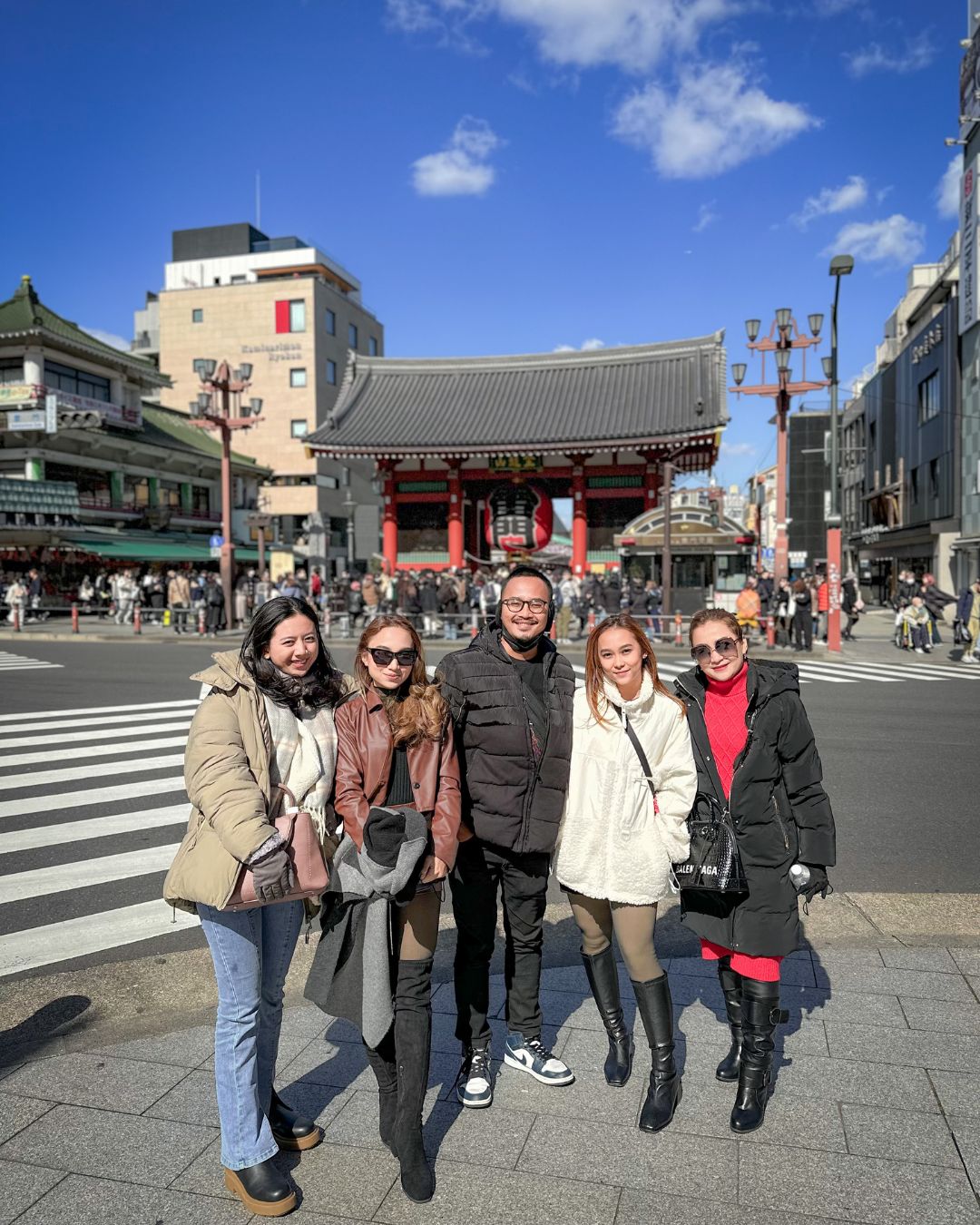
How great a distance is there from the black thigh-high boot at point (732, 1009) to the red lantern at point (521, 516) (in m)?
29.0

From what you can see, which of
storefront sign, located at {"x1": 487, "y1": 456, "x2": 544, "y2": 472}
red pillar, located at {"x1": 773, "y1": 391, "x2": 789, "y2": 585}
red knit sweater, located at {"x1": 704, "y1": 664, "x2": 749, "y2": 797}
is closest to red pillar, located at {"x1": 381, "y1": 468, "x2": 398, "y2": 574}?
storefront sign, located at {"x1": 487, "y1": 456, "x2": 544, "y2": 472}

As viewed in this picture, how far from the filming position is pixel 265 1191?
248 cm

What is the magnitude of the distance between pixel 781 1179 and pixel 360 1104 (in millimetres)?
1429

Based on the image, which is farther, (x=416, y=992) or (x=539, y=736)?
(x=539, y=736)

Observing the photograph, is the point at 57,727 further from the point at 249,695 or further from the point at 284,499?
the point at 284,499

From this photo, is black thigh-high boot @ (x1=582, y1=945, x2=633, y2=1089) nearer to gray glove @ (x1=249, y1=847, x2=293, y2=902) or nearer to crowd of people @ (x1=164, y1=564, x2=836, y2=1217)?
crowd of people @ (x1=164, y1=564, x2=836, y2=1217)

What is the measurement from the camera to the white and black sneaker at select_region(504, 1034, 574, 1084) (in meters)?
3.15

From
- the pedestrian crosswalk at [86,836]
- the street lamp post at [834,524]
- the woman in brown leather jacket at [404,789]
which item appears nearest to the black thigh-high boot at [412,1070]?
the woman in brown leather jacket at [404,789]

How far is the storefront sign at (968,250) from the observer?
2616 centimetres

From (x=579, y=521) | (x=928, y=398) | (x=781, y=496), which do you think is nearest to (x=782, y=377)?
(x=781, y=496)

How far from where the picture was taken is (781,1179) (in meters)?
2.62

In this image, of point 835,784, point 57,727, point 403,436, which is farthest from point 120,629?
point 835,784

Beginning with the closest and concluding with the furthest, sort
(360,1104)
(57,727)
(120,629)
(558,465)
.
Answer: (360,1104) → (57,727) → (120,629) → (558,465)

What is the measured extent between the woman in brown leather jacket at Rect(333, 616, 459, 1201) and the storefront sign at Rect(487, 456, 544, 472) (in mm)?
29006
